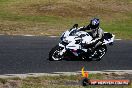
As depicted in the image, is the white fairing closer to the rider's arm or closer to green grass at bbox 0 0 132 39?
the rider's arm

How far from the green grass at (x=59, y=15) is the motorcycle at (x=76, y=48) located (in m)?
7.09

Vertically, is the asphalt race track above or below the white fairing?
below

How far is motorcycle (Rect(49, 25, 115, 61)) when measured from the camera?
1761 cm

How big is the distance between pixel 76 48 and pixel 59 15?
641 inches

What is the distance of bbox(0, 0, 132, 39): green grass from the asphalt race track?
12.4ft

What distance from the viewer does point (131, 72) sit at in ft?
53.4

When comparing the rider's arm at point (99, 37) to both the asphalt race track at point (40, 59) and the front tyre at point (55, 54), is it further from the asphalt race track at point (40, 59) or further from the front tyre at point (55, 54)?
the front tyre at point (55, 54)

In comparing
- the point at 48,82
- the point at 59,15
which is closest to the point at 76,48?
the point at 48,82

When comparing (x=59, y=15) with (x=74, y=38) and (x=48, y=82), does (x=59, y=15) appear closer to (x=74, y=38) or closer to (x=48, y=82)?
(x=74, y=38)

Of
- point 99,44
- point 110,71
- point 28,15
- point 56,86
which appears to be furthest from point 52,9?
point 56,86

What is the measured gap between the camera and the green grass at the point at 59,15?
27302 millimetres

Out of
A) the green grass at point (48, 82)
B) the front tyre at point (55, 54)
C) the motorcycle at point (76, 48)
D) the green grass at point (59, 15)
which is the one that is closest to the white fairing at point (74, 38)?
the motorcycle at point (76, 48)

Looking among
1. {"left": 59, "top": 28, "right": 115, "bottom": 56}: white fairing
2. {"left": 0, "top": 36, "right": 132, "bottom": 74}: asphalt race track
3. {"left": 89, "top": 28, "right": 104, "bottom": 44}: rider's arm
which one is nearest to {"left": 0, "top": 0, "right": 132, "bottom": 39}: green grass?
{"left": 0, "top": 36, "right": 132, "bottom": 74}: asphalt race track

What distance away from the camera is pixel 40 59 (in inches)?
698
